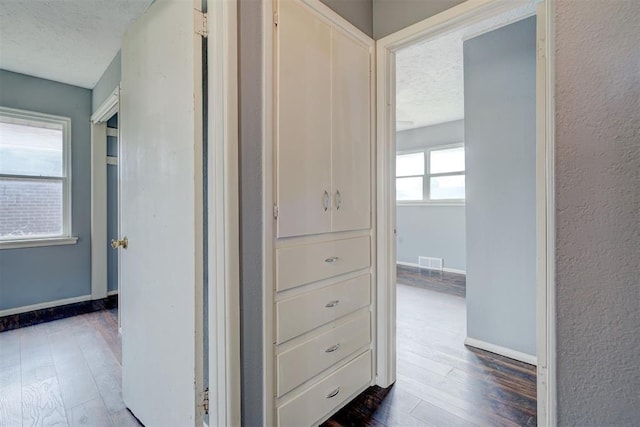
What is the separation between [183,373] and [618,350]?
1.54m

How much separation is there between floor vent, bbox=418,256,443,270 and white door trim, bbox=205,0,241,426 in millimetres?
4552

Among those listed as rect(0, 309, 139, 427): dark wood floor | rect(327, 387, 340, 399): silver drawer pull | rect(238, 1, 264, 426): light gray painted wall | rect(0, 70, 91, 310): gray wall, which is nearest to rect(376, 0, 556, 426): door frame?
rect(327, 387, 340, 399): silver drawer pull

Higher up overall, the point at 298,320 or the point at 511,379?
the point at 298,320

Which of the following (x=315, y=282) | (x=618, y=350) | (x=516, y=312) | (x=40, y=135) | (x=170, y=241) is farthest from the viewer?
(x=40, y=135)

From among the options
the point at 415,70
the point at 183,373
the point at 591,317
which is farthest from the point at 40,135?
the point at 591,317

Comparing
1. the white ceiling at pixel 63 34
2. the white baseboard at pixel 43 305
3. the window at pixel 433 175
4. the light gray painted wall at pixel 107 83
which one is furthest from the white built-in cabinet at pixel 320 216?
the window at pixel 433 175

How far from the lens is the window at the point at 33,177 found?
2865 millimetres

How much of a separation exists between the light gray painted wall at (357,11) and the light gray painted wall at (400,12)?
0.04 meters

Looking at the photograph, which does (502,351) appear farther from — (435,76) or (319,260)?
(435,76)

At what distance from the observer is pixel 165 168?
4.21 ft

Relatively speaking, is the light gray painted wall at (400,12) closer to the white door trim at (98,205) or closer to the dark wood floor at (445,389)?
the dark wood floor at (445,389)

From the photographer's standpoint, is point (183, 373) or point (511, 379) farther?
point (511, 379)

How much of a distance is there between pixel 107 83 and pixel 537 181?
3.51 m

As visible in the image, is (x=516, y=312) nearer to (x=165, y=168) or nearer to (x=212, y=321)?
(x=212, y=321)
